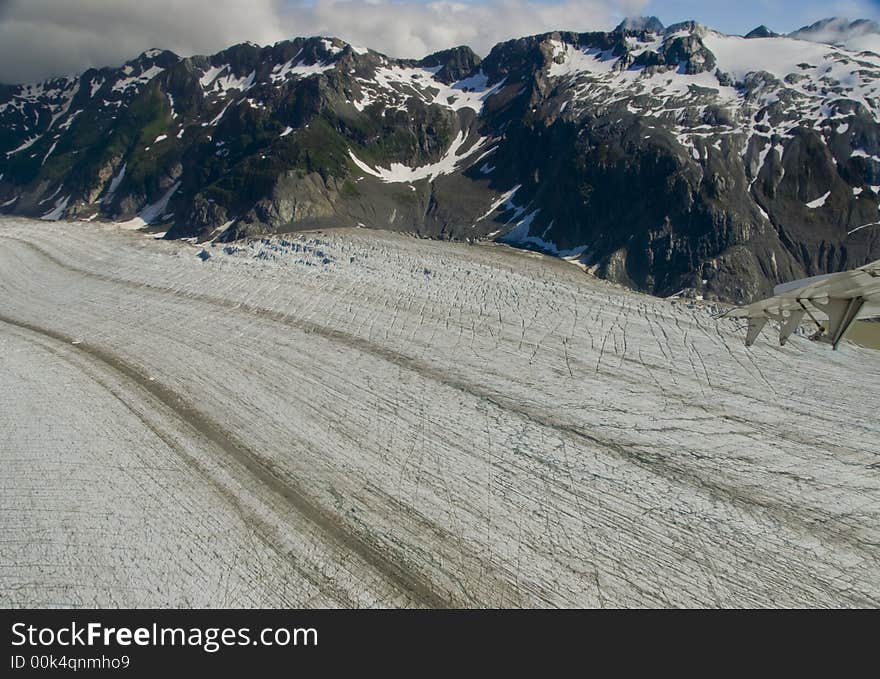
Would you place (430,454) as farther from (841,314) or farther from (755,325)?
(841,314)

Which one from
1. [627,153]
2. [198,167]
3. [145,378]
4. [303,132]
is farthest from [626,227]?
[198,167]

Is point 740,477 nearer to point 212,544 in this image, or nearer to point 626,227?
point 212,544

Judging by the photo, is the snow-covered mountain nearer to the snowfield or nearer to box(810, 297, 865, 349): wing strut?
the snowfield

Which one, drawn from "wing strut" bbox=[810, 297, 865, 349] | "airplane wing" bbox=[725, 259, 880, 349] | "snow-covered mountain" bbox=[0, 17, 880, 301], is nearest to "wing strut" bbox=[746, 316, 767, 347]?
"airplane wing" bbox=[725, 259, 880, 349]

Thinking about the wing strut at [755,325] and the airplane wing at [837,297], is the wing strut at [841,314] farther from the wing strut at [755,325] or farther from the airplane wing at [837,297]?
the wing strut at [755,325]

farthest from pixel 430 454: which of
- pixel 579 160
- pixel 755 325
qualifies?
pixel 579 160

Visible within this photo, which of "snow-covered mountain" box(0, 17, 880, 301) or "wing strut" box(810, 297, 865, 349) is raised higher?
"snow-covered mountain" box(0, 17, 880, 301)
